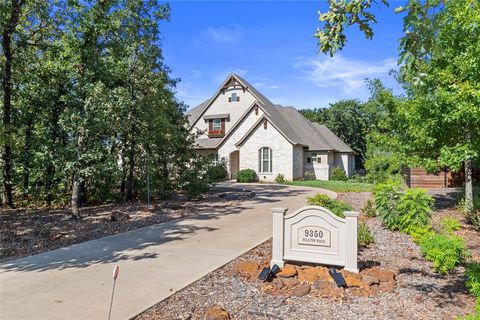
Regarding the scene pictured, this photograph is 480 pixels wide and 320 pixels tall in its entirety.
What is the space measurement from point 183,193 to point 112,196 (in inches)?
187

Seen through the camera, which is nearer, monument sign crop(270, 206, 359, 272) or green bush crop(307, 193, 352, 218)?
monument sign crop(270, 206, 359, 272)

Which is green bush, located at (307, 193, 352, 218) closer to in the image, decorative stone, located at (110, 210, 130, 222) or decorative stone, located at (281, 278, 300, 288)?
decorative stone, located at (281, 278, 300, 288)

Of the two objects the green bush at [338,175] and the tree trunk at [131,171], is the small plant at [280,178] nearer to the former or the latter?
the green bush at [338,175]

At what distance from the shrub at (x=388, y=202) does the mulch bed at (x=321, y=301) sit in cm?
307

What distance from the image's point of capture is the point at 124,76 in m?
14.2

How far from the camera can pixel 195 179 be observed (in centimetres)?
1708

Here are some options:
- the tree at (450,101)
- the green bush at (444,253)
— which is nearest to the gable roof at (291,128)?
the tree at (450,101)

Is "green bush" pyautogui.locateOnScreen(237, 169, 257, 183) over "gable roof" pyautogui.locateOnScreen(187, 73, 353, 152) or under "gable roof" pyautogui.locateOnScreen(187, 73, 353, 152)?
under

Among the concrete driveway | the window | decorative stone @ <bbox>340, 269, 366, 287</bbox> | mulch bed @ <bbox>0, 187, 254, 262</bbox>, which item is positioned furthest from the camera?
the window

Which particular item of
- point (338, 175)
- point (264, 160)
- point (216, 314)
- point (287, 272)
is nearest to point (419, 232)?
point (287, 272)

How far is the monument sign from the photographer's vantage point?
598cm

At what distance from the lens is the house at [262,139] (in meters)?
30.2

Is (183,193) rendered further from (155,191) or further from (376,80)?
(376,80)

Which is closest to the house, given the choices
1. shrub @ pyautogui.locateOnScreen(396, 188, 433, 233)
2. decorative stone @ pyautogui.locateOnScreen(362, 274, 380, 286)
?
shrub @ pyautogui.locateOnScreen(396, 188, 433, 233)
